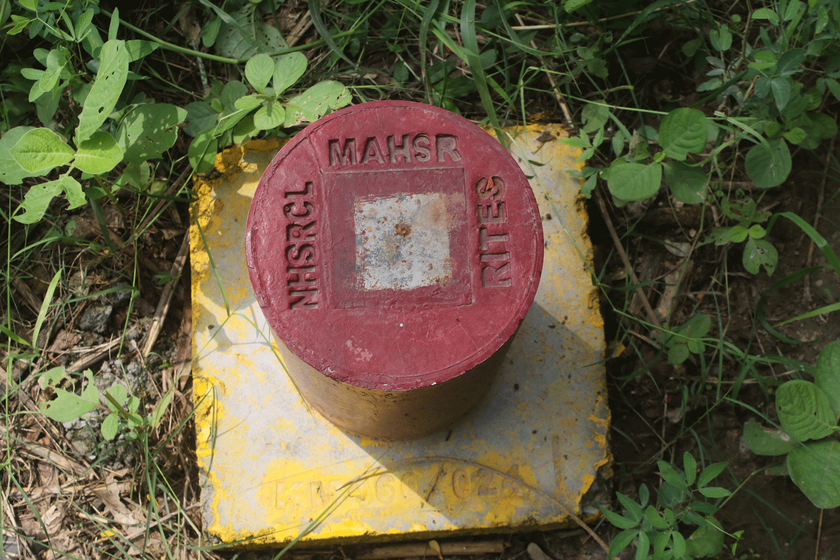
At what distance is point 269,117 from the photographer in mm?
2141

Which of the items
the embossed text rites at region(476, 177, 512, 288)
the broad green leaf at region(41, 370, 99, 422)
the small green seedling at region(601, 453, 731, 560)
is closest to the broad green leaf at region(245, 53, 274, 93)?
the embossed text rites at region(476, 177, 512, 288)

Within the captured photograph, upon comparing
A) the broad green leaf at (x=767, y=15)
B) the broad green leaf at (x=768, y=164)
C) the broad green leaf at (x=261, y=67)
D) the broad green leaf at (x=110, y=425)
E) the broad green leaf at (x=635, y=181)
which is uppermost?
the broad green leaf at (x=261, y=67)

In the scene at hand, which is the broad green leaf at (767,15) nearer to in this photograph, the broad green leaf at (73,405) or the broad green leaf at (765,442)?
the broad green leaf at (765,442)

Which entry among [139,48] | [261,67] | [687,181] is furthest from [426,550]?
[139,48]

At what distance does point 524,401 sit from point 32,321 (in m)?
2.07

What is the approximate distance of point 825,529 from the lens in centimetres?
232

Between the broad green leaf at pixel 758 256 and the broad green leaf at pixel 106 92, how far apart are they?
7.81ft

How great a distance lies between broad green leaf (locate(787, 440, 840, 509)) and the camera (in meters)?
1.92

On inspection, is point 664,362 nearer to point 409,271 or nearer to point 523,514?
point 523,514

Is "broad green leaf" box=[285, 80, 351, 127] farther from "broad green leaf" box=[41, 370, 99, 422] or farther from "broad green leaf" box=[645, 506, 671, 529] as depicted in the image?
"broad green leaf" box=[645, 506, 671, 529]

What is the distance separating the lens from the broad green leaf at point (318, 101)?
2133 millimetres

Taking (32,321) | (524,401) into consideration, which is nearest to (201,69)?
(32,321)

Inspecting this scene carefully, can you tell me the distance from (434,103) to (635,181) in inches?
36.3

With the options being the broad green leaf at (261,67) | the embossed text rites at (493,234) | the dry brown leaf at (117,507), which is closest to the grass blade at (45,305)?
the dry brown leaf at (117,507)
